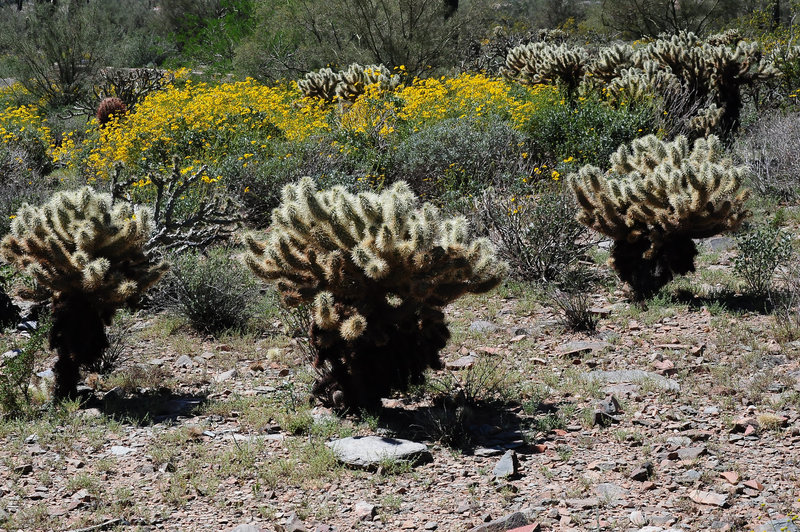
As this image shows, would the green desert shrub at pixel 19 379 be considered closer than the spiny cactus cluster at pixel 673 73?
Yes

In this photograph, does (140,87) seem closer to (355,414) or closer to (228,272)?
(228,272)

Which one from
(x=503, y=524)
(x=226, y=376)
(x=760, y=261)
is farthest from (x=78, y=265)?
(x=760, y=261)

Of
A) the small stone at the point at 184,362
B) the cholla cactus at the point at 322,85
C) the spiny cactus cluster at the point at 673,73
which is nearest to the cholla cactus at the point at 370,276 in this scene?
the small stone at the point at 184,362

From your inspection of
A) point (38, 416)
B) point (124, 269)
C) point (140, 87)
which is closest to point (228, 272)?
point (124, 269)

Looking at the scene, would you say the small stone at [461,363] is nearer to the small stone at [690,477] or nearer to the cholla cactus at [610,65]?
the small stone at [690,477]

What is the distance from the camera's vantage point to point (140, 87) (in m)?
18.7

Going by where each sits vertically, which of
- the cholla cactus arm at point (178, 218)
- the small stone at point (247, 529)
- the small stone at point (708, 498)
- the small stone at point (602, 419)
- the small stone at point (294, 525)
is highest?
the cholla cactus arm at point (178, 218)

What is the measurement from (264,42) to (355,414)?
1880 cm

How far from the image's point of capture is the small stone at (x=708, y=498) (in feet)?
11.7

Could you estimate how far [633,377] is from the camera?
209 inches

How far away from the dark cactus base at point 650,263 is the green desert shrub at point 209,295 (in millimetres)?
3294

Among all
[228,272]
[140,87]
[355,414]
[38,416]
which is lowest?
[355,414]

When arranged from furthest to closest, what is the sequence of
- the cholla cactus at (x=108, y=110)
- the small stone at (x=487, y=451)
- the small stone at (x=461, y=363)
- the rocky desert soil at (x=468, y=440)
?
the cholla cactus at (x=108, y=110) → the small stone at (x=461, y=363) → the small stone at (x=487, y=451) → the rocky desert soil at (x=468, y=440)

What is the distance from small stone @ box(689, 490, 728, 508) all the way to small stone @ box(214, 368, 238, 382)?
3342mm
